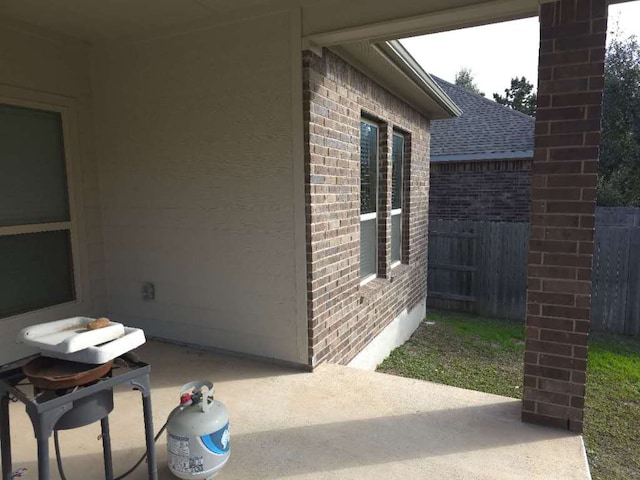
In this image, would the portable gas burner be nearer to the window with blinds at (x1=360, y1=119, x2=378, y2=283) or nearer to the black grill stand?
the black grill stand

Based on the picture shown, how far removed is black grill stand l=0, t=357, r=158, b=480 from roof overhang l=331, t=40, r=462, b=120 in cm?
323

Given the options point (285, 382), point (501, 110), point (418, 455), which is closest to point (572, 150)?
point (418, 455)

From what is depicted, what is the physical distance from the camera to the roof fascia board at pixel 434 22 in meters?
2.94

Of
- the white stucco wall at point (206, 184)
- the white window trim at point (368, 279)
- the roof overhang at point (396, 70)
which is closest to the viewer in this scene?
the white stucco wall at point (206, 184)

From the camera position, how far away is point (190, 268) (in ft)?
13.9

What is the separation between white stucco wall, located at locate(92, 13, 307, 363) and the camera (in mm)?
3717

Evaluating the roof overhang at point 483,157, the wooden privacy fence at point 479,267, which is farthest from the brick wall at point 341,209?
the roof overhang at point 483,157

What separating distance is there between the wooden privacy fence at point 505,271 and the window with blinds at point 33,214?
265 inches

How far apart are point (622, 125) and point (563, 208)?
48.5 ft

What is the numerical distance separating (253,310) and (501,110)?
426 inches

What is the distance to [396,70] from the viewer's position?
4875mm

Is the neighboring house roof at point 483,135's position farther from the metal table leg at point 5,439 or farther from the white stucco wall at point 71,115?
the metal table leg at point 5,439

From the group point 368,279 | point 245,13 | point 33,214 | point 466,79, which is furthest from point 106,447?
point 466,79

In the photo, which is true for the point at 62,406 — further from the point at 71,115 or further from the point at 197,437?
the point at 71,115
